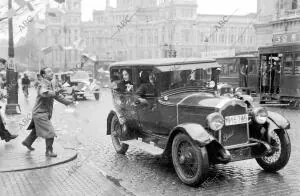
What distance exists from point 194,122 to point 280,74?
14.5 m

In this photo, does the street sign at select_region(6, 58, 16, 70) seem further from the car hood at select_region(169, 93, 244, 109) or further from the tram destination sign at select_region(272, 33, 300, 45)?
the tram destination sign at select_region(272, 33, 300, 45)

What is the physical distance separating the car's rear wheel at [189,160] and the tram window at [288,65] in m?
14.4

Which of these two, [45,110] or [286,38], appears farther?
[286,38]

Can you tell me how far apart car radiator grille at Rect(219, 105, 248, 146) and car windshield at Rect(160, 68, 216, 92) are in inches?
44.3

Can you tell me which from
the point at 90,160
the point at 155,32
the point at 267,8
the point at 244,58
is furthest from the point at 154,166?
the point at 155,32

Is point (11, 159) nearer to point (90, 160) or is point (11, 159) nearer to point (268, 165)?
point (90, 160)

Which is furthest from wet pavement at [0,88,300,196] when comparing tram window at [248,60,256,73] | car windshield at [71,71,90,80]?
car windshield at [71,71,90,80]

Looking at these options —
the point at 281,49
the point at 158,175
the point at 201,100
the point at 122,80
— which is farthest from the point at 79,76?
the point at 201,100

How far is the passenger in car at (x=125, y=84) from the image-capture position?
7.99 metres

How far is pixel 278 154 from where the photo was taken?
6.84m

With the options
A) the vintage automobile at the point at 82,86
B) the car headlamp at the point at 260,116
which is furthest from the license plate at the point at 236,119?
the vintage automobile at the point at 82,86

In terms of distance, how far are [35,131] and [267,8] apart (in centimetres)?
3654

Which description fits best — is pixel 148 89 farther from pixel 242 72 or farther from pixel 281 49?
pixel 242 72

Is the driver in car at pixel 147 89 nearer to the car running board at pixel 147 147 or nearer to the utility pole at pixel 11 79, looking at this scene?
the car running board at pixel 147 147
